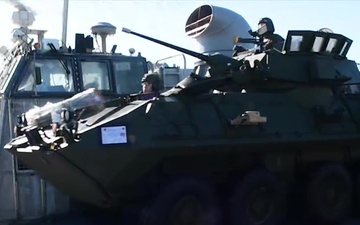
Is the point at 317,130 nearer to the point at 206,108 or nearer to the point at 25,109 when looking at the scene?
the point at 206,108

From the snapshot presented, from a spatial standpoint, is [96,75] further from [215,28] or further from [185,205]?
[215,28]

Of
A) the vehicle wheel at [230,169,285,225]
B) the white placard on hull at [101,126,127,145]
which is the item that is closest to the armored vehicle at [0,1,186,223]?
the white placard on hull at [101,126,127,145]

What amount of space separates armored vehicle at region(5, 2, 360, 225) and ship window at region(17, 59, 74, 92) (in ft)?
3.29

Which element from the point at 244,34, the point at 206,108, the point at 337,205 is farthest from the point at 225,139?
the point at 244,34

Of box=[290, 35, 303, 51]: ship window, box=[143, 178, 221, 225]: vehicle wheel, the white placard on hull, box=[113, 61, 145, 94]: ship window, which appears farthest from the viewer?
box=[113, 61, 145, 94]: ship window

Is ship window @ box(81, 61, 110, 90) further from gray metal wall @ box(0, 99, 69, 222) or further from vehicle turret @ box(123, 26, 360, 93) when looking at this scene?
vehicle turret @ box(123, 26, 360, 93)

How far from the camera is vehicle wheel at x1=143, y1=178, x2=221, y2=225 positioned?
24.1ft

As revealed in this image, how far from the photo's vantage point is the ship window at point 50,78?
891 centimetres

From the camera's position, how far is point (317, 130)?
28.2ft

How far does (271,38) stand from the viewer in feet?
A: 31.1

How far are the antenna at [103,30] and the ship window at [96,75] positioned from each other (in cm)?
62

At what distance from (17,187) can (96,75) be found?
1.96 metres

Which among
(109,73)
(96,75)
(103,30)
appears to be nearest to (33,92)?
(96,75)

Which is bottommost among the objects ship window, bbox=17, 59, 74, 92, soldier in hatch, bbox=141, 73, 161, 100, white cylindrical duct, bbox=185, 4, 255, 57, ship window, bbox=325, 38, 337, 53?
soldier in hatch, bbox=141, 73, 161, 100
